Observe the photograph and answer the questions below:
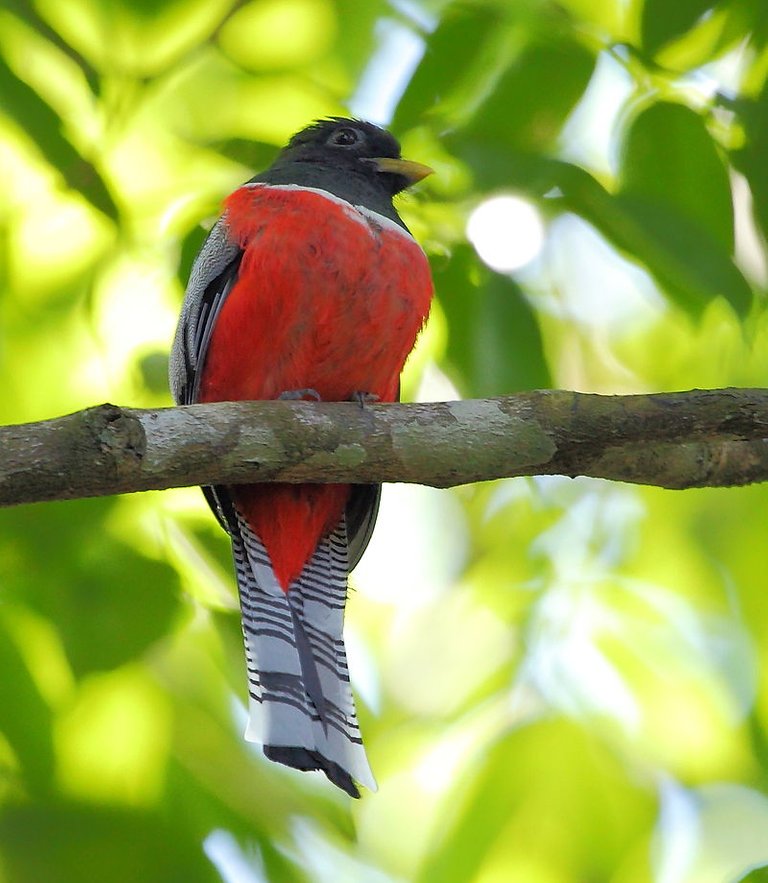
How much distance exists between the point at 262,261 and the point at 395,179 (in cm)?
65

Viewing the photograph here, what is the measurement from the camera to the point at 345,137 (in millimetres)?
4316

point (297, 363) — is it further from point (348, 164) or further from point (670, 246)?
point (670, 246)

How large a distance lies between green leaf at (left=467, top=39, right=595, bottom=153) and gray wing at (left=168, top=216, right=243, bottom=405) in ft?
2.98

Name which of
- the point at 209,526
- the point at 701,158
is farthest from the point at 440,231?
the point at 209,526

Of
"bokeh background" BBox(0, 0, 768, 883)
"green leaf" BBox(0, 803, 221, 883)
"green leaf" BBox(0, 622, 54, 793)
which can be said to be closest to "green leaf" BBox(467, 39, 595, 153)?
"bokeh background" BBox(0, 0, 768, 883)

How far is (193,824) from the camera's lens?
2885mm

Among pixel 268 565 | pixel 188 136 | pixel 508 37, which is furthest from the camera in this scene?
pixel 268 565

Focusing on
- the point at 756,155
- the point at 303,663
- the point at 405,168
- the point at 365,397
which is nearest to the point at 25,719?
the point at 303,663

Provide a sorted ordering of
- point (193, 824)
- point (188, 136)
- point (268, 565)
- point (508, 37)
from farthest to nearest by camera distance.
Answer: point (268, 565) < point (188, 136) < point (508, 37) < point (193, 824)

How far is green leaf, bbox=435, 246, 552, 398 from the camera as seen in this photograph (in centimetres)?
307

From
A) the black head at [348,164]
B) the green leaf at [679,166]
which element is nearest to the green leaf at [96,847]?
the green leaf at [679,166]

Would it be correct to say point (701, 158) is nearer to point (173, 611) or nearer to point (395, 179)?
point (395, 179)

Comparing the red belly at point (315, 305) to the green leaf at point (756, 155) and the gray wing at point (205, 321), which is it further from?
the green leaf at point (756, 155)

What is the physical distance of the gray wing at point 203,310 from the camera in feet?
11.8
